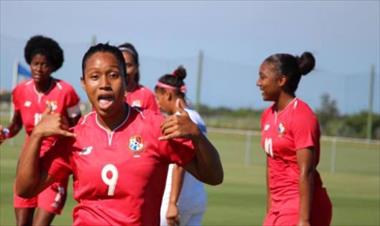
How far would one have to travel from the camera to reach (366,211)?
16.5 meters

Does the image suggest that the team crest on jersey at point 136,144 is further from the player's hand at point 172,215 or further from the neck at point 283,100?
the player's hand at point 172,215

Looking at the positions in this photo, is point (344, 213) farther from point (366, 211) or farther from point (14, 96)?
point (14, 96)

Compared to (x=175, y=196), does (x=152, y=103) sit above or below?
above

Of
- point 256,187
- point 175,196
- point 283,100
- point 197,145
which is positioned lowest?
point 256,187

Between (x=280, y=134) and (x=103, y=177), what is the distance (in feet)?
8.89

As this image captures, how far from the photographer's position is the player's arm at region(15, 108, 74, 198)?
4.55m

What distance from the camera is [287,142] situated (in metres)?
6.98

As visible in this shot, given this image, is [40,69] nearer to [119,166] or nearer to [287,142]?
[287,142]

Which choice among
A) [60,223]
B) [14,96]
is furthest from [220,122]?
[14,96]

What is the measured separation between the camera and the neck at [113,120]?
4.75 meters

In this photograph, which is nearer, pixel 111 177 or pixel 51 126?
pixel 51 126

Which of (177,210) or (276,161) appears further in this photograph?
(177,210)

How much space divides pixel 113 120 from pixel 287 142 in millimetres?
2527

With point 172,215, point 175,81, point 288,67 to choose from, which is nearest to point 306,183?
point 288,67
